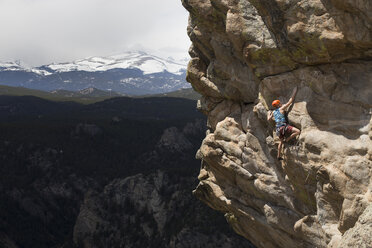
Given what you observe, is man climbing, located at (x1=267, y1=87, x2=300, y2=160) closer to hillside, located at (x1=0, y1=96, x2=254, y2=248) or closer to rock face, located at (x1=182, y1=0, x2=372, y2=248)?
rock face, located at (x1=182, y1=0, x2=372, y2=248)

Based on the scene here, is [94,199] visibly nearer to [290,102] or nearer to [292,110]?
[292,110]

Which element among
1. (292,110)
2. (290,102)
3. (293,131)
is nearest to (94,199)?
(293,131)

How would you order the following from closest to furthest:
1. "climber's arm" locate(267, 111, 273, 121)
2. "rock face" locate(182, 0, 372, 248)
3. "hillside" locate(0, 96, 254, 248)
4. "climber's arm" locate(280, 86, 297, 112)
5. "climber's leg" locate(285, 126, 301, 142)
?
"rock face" locate(182, 0, 372, 248) → "climber's leg" locate(285, 126, 301, 142) → "climber's arm" locate(280, 86, 297, 112) → "climber's arm" locate(267, 111, 273, 121) → "hillside" locate(0, 96, 254, 248)

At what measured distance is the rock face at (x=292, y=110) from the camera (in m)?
18.2

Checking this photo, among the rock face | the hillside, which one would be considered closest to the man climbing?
the rock face

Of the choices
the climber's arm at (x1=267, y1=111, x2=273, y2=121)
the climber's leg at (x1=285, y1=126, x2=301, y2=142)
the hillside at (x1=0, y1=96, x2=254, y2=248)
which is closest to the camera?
the climber's leg at (x1=285, y1=126, x2=301, y2=142)

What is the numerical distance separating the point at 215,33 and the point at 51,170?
165 m

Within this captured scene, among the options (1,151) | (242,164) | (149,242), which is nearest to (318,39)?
(242,164)

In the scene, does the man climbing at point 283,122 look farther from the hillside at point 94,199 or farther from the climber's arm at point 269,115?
the hillside at point 94,199

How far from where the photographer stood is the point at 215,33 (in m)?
26.1

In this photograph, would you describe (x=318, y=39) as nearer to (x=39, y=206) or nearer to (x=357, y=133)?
(x=357, y=133)

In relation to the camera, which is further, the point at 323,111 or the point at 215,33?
the point at 215,33

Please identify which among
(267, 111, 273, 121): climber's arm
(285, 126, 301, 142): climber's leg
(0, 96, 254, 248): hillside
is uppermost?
(267, 111, 273, 121): climber's arm

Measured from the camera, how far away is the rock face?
59.8 feet
